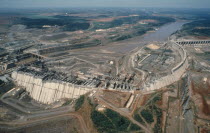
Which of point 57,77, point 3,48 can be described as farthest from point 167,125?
point 3,48

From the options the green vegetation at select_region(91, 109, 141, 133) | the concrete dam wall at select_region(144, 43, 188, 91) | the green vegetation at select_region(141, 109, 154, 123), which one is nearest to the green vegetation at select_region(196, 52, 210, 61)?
the concrete dam wall at select_region(144, 43, 188, 91)

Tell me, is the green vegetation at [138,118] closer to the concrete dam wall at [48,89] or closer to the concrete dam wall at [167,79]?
the concrete dam wall at [167,79]

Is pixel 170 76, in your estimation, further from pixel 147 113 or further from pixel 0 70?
pixel 0 70

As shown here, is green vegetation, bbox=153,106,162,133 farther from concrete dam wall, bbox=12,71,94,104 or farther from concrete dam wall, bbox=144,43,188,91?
concrete dam wall, bbox=12,71,94,104

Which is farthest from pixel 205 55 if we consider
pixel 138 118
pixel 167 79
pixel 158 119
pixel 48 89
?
pixel 48 89

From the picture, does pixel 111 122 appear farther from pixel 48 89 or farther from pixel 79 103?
pixel 48 89

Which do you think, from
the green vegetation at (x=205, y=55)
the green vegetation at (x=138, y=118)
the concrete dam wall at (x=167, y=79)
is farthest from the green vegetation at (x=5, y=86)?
the green vegetation at (x=205, y=55)
